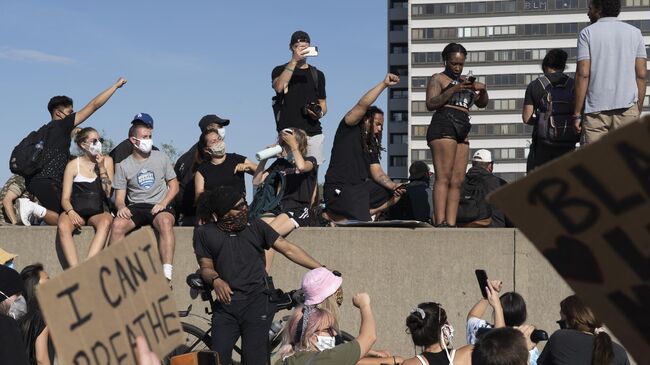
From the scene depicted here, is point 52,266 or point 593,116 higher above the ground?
point 593,116

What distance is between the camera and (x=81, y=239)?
408 inches

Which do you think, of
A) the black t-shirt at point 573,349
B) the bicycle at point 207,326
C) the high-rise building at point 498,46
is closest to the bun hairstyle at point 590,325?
the black t-shirt at point 573,349

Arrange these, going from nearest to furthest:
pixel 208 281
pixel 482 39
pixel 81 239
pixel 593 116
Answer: pixel 208 281 → pixel 593 116 → pixel 81 239 → pixel 482 39

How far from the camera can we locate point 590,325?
21.4 ft

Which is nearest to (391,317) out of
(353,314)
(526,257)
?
(353,314)

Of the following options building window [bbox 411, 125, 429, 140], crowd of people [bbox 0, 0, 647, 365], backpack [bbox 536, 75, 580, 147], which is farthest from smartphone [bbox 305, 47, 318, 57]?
building window [bbox 411, 125, 429, 140]

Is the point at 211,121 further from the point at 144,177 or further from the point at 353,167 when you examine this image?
the point at 353,167

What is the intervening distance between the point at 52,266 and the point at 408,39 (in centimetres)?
11929

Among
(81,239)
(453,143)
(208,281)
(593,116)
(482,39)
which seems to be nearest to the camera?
(208,281)

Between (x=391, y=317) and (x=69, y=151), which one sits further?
(x=69, y=151)

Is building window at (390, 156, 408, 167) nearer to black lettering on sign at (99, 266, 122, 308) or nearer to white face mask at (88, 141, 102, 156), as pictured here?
white face mask at (88, 141, 102, 156)

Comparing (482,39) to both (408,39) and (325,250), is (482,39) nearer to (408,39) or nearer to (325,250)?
(408,39)

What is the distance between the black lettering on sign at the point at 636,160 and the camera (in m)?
2.52

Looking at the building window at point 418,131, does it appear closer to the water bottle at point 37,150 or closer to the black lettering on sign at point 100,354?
the water bottle at point 37,150
